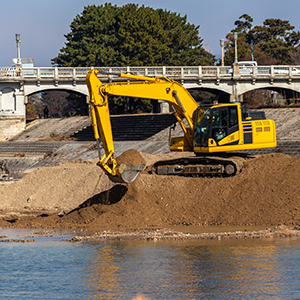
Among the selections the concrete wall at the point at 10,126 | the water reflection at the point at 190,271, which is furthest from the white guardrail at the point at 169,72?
the water reflection at the point at 190,271

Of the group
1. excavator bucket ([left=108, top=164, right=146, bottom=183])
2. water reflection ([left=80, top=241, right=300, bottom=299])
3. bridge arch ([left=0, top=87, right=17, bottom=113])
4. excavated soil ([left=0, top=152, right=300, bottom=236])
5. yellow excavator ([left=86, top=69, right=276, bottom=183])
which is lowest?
water reflection ([left=80, top=241, right=300, bottom=299])

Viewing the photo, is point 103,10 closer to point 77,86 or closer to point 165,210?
point 77,86

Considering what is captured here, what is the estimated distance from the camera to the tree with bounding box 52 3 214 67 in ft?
276

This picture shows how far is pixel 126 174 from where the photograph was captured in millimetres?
24344

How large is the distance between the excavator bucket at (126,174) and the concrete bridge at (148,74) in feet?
150

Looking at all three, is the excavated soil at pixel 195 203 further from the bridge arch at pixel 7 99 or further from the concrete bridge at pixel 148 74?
the bridge arch at pixel 7 99

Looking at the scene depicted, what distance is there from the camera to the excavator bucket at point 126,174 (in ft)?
79.4

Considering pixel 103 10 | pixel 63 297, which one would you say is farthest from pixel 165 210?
pixel 103 10

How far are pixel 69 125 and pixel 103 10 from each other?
25.8 meters

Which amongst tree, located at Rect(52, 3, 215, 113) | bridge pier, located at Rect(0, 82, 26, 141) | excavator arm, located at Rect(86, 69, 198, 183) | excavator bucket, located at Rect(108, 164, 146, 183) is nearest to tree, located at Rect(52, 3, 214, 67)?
tree, located at Rect(52, 3, 215, 113)

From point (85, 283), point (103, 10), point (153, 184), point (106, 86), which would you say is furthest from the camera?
point (103, 10)

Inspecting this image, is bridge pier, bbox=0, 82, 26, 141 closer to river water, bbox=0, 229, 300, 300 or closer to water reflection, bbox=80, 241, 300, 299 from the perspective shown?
river water, bbox=0, 229, 300, 300

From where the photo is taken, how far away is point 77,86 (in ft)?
234

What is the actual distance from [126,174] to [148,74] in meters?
47.4
